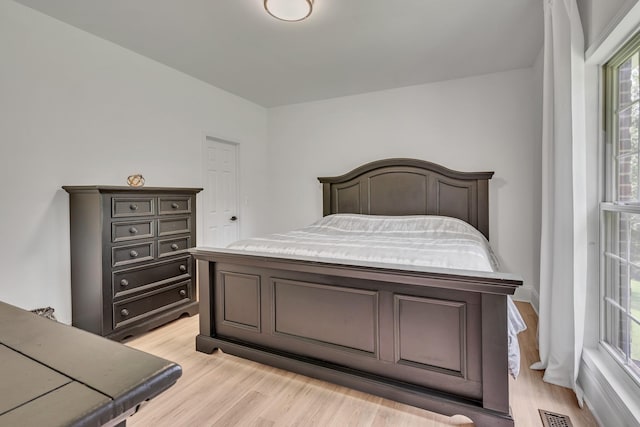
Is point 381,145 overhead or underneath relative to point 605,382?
overhead

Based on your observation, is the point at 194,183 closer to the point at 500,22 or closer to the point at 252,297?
the point at 252,297

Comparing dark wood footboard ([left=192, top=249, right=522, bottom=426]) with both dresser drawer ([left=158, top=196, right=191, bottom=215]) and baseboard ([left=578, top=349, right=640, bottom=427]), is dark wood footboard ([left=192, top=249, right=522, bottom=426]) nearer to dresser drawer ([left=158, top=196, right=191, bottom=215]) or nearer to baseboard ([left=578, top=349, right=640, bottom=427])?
baseboard ([left=578, top=349, right=640, bottom=427])

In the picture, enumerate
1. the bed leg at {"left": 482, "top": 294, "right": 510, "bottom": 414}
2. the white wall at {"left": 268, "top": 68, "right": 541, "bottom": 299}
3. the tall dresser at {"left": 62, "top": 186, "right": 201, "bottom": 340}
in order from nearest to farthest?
the bed leg at {"left": 482, "top": 294, "right": 510, "bottom": 414}, the tall dresser at {"left": 62, "top": 186, "right": 201, "bottom": 340}, the white wall at {"left": 268, "top": 68, "right": 541, "bottom": 299}

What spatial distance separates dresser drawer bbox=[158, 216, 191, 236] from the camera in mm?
2730

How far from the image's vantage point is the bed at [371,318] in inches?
59.3

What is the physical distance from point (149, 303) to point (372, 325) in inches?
76.2

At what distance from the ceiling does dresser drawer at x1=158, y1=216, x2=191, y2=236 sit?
157 cm

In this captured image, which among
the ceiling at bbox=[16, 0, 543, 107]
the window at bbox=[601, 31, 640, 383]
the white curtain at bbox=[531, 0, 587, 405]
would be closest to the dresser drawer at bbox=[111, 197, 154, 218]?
the ceiling at bbox=[16, 0, 543, 107]

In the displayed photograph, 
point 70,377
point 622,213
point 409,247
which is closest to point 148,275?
point 409,247

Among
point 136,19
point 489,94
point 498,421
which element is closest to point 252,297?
point 498,421

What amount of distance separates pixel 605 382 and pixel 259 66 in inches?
140

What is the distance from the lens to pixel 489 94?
3.47m

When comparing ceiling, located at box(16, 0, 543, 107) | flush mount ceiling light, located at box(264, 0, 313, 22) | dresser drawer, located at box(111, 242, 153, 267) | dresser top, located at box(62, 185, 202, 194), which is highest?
ceiling, located at box(16, 0, 543, 107)

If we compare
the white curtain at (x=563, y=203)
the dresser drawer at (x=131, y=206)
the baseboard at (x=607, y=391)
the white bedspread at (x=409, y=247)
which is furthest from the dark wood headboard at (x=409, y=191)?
the dresser drawer at (x=131, y=206)
